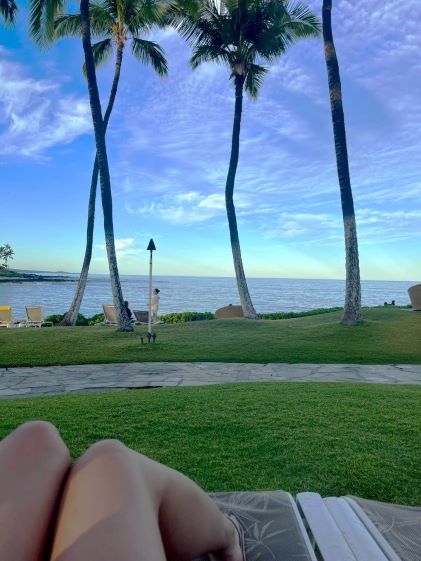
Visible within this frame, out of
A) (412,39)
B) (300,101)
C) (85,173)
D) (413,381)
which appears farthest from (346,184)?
(85,173)

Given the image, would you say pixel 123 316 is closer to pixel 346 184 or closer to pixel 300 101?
pixel 346 184

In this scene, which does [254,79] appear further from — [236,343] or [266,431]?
[266,431]

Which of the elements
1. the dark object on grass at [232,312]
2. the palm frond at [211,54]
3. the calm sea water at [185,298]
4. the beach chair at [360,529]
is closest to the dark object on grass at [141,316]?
the dark object on grass at [232,312]

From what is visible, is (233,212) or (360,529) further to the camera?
(233,212)

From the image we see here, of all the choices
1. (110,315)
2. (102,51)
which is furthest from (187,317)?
(102,51)

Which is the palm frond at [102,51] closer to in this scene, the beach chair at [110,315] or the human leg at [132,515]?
the beach chair at [110,315]

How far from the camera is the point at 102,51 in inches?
637

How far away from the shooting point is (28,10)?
12.5 metres

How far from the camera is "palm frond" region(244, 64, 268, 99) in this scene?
14.5 metres

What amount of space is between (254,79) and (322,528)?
52.9ft

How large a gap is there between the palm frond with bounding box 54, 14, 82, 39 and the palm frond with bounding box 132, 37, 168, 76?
1843 millimetres

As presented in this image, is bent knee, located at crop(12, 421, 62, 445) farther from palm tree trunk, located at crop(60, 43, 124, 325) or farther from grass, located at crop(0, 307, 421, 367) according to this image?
palm tree trunk, located at crop(60, 43, 124, 325)

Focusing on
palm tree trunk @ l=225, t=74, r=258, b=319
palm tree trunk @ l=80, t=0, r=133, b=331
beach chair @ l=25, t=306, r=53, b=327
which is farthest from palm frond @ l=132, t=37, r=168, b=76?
beach chair @ l=25, t=306, r=53, b=327

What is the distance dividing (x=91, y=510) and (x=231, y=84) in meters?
15.9
